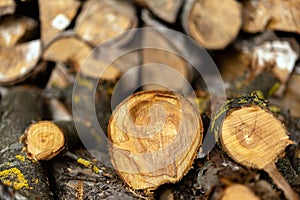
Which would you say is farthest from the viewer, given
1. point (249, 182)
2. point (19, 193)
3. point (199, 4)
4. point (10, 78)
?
point (10, 78)

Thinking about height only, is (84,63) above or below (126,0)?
below

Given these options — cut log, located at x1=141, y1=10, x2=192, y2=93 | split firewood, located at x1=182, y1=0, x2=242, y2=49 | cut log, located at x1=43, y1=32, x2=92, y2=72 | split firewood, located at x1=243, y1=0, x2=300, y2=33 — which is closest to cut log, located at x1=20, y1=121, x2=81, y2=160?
cut log, located at x1=43, y1=32, x2=92, y2=72

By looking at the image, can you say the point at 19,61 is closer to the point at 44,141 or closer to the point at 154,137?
the point at 44,141

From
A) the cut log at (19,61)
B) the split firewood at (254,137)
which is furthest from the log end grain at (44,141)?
the cut log at (19,61)

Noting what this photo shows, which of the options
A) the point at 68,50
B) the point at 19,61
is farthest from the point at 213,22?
the point at 19,61

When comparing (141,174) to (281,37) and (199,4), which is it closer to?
(199,4)

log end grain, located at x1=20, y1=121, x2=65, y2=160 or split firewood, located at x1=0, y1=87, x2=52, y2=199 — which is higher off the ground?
log end grain, located at x1=20, y1=121, x2=65, y2=160

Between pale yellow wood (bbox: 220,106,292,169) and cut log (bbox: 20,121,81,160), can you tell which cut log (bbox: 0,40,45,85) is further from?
pale yellow wood (bbox: 220,106,292,169)

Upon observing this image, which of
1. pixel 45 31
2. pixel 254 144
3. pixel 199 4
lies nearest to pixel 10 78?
pixel 45 31
